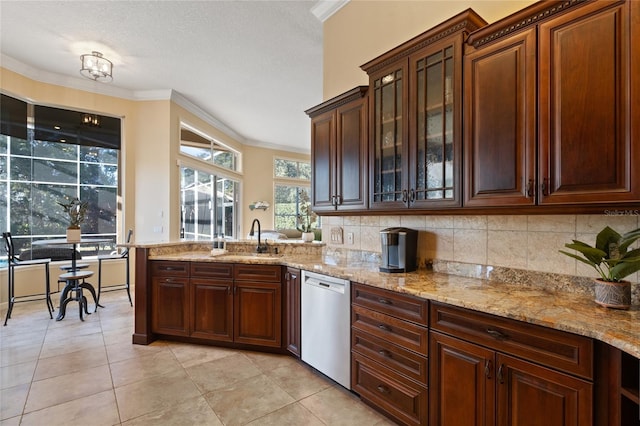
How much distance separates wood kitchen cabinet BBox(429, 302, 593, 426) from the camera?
1227mm

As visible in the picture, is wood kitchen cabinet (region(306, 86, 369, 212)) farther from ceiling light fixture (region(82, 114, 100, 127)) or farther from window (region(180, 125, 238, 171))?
ceiling light fixture (region(82, 114, 100, 127))

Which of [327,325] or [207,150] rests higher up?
[207,150]

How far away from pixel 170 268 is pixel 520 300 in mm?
3028

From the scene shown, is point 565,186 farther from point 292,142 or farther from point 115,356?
point 292,142

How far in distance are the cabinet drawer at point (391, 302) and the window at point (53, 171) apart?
494cm

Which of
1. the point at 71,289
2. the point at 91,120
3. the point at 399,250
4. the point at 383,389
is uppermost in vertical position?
the point at 91,120

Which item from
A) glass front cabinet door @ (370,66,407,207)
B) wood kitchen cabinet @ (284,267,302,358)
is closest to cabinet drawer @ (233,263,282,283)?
wood kitchen cabinet @ (284,267,302,358)

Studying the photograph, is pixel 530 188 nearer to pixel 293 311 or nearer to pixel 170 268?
pixel 293 311

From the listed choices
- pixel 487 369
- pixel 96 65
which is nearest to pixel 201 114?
pixel 96 65

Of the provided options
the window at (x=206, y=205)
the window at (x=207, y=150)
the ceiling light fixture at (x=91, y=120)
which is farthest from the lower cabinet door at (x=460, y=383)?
the ceiling light fixture at (x=91, y=120)

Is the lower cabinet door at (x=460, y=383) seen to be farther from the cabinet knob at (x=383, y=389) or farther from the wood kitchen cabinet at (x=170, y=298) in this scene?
the wood kitchen cabinet at (x=170, y=298)

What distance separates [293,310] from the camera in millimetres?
2742

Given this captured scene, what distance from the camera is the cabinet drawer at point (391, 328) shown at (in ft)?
5.78

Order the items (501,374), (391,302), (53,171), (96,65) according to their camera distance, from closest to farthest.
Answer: (501,374) < (391,302) < (96,65) < (53,171)
